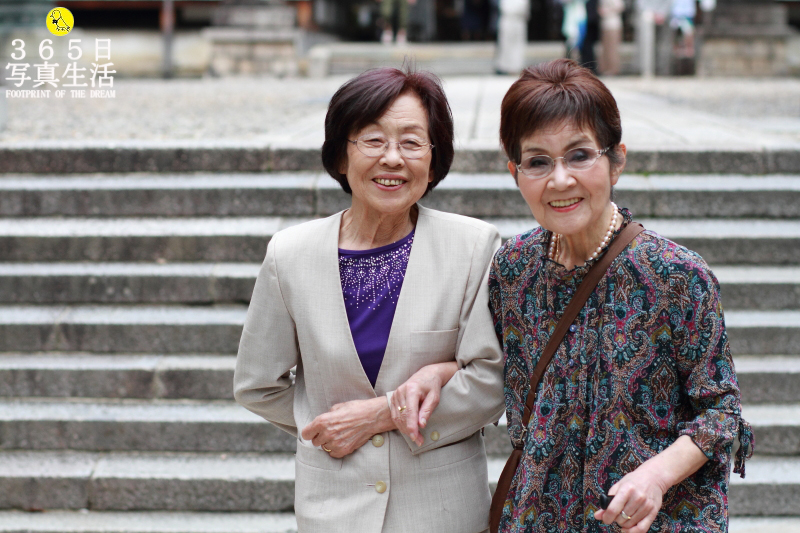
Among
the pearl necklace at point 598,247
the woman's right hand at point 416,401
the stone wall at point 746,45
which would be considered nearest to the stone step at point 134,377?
the woman's right hand at point 416,401

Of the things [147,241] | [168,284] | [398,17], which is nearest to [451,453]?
[168,284]

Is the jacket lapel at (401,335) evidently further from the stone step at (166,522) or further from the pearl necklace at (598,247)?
the stone step at (166,522)

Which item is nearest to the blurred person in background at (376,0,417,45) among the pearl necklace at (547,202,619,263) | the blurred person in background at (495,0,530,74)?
the blurred person in background at (495,0,530,74)

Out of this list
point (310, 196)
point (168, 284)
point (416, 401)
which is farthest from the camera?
point (310, 196)

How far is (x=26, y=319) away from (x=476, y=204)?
2577 mm

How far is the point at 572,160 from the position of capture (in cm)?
173

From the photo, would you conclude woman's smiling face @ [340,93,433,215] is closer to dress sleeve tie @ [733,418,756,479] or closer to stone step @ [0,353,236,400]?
dress sleeve tie @ [733,418,756,479]

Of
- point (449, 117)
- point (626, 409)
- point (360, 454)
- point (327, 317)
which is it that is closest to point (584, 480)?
point (626, 409)

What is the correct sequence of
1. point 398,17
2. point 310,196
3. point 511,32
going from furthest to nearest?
point 398,17
point 511,32
point 310,196

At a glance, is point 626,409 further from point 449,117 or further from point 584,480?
point 449,117

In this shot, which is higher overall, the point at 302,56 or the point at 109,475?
the point at 302,56

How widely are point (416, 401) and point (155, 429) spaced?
233 cm

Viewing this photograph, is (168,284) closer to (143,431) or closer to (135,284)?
(135,284)

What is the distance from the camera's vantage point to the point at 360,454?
198cm
